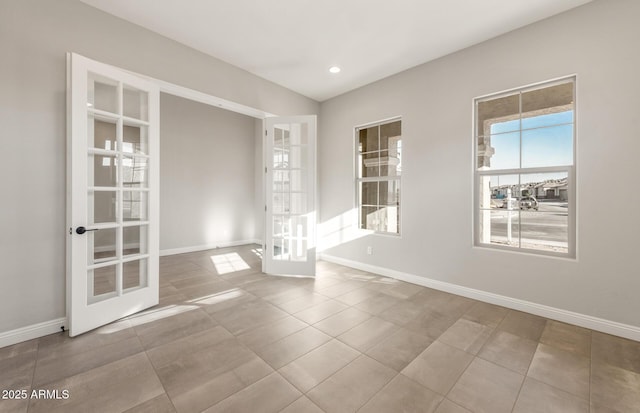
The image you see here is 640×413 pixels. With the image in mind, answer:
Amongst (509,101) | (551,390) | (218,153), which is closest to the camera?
(551,390)

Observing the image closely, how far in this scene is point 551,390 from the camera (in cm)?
173

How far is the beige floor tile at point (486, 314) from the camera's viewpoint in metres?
2.67

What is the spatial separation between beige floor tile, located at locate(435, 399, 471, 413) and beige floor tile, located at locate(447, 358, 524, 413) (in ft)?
0.11

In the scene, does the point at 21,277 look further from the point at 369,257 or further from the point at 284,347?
the point at 369,257

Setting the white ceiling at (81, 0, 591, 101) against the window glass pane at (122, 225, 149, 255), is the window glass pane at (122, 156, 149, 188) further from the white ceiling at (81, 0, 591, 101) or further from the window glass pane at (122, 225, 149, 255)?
the white ceiling at (81, 0, 591, 101)

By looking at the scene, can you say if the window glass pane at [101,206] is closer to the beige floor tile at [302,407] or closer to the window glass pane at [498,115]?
the beige floor tile at [302,407]

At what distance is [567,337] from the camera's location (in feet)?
7.80

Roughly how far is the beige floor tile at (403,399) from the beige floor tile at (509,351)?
73 centimetres

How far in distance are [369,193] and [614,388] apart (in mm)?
3338

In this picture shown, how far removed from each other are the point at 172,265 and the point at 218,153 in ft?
9.17

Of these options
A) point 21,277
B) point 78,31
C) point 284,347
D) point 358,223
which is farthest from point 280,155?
point 21,277

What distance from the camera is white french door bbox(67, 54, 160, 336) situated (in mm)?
2328

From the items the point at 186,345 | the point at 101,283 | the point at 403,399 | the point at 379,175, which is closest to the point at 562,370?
the point at 403,399

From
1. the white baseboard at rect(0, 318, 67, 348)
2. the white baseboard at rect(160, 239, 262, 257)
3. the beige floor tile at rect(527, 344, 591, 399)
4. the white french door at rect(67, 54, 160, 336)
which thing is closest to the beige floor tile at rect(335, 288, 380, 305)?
the beige floor tile at rect(527, 344, 591, 399)
